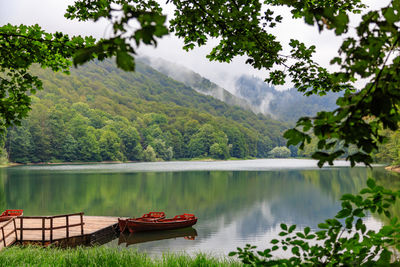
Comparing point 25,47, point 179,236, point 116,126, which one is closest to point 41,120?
point 116,126

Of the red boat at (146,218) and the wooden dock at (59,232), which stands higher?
the wooden dock at (59,232)

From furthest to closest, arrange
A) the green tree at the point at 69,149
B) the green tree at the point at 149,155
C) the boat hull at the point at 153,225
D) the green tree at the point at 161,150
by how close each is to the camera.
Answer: the green tree at the point at 161,150 → the green tree at the point at 149,155 → the green tree at the point at 69,149 → the boat hull at the point at 153,225

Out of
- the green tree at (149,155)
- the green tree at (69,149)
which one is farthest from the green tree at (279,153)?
the green tree at (69,149)

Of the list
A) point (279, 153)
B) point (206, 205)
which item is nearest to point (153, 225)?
point (206, 205)

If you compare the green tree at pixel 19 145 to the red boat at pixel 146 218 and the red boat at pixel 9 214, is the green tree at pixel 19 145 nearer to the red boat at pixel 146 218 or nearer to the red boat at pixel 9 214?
the red boat at pixel 9 214

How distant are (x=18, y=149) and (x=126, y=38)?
318 ft

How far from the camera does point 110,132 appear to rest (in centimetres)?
10312

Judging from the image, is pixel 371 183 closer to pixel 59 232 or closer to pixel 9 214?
pixel 59 232

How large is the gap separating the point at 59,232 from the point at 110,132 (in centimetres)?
9300

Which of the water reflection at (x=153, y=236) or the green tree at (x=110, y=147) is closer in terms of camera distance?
the water reflection at (x=153, y=236)

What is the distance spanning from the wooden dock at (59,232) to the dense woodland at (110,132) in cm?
6159

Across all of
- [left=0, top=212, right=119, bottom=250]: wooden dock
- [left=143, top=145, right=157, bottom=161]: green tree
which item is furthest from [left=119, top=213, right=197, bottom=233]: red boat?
[left=143, top=145, right=157, bottom=161]: green tree

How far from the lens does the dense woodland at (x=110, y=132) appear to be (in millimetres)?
92625

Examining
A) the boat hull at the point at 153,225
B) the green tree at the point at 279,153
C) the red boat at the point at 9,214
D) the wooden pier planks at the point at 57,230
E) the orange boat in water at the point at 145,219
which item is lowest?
the green tree at the point at 279,153
